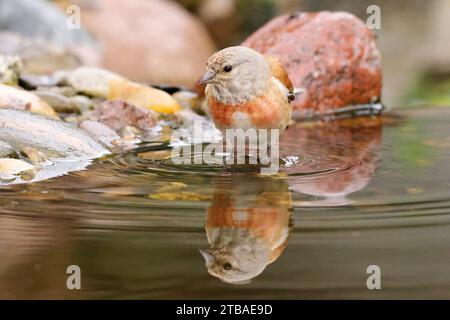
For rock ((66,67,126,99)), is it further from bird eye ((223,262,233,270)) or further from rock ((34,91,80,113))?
bird eye ((223,262,233,270))

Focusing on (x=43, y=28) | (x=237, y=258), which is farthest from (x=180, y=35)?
(x=237, y=258)

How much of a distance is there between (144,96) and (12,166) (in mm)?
2578

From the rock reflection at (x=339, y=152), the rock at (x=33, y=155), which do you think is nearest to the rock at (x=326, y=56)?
the rock reflection at (x=339, y=152)

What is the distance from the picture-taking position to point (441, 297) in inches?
113

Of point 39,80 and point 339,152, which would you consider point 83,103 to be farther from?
point 339,152

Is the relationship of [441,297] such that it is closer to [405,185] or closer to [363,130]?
[405,185]

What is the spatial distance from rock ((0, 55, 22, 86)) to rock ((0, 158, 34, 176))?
2.33m

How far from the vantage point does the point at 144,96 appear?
23.6 ft

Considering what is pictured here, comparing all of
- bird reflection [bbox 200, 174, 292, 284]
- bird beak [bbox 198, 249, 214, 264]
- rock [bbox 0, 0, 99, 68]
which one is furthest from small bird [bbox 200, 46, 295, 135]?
rock [bbox 0, 0, 99, 68]

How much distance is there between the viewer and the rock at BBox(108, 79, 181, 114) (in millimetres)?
7160

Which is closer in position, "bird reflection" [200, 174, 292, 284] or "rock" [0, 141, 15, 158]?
"bird reflection" [200, 174, 292, 284]

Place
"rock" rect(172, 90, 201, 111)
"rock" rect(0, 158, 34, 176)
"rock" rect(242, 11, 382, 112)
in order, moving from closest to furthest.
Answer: "rock" rect(0, 158, 34, 176)
"rock" rect(172, 90, 201, 111)
"rock" rect(242, 11, 382, 112)

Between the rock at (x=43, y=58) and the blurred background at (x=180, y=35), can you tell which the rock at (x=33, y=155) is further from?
the blurred background at (x=180, y=35)

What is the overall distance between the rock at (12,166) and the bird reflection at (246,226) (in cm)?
112
